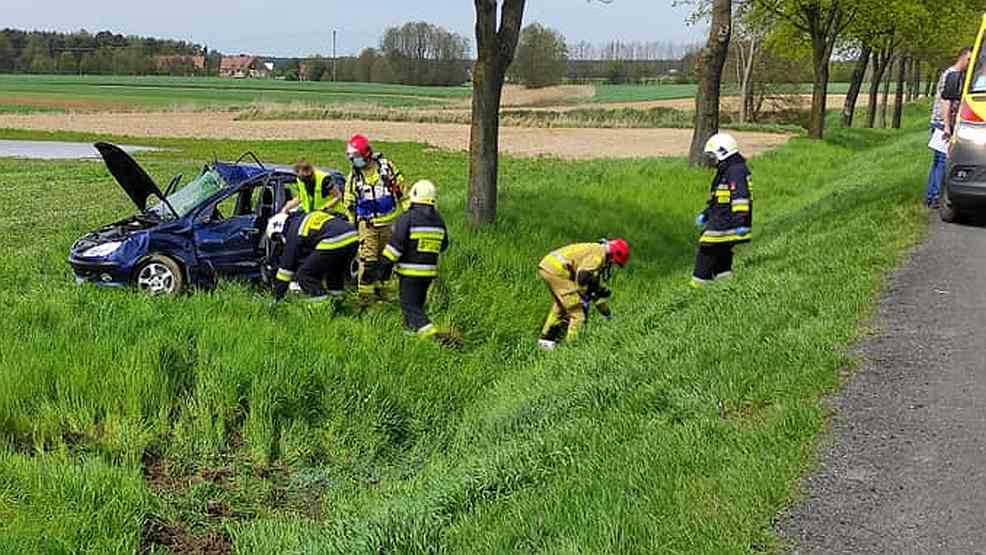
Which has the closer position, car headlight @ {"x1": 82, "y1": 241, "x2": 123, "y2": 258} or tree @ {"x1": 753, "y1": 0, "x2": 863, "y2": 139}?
car headlight @ {"x1": 82, "y1": 241, "x2": 123, "y2": 258}

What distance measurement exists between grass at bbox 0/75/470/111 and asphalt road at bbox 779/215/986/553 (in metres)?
76.6

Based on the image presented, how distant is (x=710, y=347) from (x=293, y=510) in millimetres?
3003

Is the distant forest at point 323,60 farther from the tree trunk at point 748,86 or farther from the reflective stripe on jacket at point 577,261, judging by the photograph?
the reflective stripe on jacket at point 577,261

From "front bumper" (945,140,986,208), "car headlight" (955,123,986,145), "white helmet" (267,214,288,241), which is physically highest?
"car headlight" (955,123,986,145)

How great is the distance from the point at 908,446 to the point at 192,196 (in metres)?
8.35

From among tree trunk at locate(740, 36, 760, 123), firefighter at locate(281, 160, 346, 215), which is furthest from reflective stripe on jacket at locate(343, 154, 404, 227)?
tree trunk at locate(740, 36, 760, 123)

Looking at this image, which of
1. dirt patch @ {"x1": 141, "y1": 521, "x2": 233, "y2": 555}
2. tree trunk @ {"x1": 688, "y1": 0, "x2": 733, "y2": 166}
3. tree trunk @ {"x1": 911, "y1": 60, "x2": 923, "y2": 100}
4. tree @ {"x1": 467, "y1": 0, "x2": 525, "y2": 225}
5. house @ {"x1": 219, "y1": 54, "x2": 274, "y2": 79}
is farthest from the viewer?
house @ {"x1": 219, "y1": 54, "x2": 274, "y2": 79}

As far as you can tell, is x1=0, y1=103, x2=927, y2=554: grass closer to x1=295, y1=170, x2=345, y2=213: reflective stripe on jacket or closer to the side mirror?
x1=295, y1=170, x2=345, y2=213: reflective stripe on jacket

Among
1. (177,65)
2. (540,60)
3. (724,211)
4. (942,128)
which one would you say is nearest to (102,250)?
(724,211)

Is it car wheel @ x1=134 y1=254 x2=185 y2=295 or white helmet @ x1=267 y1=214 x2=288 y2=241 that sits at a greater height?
white helmet @ x1=267 y1=214 x2=288 y2=241

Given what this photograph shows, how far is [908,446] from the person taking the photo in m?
4.69

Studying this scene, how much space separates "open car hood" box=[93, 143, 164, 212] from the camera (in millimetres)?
10562

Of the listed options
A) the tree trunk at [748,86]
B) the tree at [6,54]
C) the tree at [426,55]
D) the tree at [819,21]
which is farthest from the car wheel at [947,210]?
the tree at [6,54]

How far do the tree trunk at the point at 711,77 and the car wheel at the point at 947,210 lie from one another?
10690 millimetres
